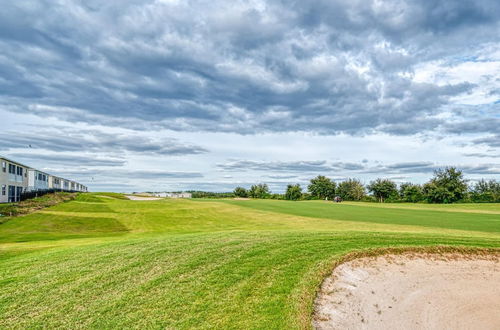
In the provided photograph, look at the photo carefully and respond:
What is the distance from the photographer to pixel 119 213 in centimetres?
3247

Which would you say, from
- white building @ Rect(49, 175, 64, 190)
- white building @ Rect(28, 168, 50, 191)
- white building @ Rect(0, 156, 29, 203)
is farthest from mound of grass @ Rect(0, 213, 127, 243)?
white building @ Rect(49, 175, 64, 190)

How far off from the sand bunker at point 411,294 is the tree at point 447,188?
270 feet

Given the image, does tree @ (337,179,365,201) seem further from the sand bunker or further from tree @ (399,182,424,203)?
the sand bunker

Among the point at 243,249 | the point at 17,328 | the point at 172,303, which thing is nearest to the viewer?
the point at 17,328

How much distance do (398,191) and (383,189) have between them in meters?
4.18

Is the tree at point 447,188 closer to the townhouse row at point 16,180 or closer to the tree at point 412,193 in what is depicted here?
the tree at point 412,193

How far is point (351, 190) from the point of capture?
103 m

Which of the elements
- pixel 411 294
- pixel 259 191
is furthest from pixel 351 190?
pixel 411 294

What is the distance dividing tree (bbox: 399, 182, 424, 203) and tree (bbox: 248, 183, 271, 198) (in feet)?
145

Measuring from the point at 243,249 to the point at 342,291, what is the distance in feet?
11.8

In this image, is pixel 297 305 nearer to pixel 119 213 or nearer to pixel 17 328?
pixel 17 328

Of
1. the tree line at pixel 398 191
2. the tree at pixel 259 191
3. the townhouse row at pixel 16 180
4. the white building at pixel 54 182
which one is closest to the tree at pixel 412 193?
the tree line at pixel 398 191

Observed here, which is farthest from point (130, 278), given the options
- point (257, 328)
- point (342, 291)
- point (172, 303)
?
point (342, 291)

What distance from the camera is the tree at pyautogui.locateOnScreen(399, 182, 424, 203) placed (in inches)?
3279
